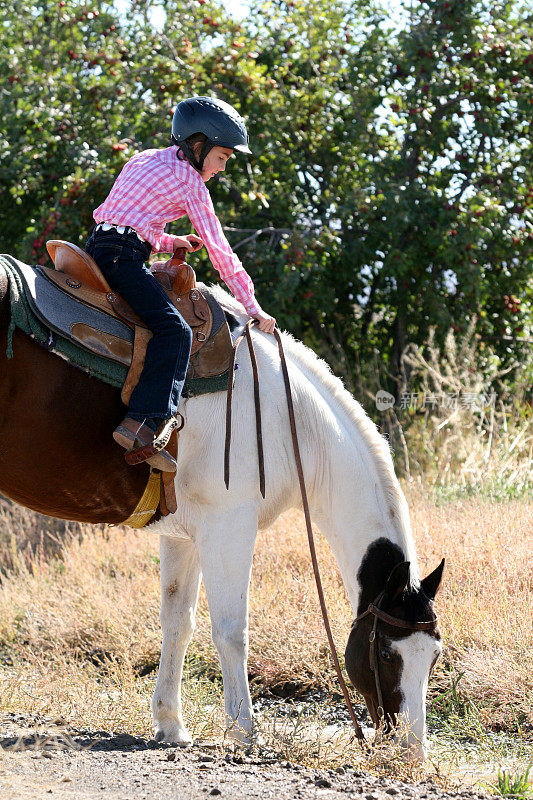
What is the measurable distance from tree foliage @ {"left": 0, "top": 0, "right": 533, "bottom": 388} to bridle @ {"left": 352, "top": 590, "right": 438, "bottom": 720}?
608 cm

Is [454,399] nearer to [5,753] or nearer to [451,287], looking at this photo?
[451,287]

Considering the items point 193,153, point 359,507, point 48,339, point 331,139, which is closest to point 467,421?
point 331,139

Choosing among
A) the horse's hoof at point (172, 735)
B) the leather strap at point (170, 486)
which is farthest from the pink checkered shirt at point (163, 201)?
the horse's hoof at point (172, 735)

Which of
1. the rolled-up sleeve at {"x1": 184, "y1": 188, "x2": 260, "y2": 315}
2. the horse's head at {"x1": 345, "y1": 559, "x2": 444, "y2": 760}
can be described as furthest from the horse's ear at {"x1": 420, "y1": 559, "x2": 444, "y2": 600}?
the rolled-up sleeve at {"x1": 184, "y1": 188, "x2": 260, "y2": 315}

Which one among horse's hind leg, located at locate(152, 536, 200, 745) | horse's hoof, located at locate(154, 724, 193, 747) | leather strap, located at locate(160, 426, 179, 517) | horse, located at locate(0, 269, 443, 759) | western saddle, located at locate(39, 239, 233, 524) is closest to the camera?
horse, located at locate(0, 269, 443, 759)

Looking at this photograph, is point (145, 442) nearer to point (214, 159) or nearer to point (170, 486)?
point (170, 486)

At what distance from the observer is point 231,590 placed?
3.94 m

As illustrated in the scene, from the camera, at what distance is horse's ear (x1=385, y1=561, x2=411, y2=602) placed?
3932mm

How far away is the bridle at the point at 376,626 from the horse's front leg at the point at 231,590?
1.97ft

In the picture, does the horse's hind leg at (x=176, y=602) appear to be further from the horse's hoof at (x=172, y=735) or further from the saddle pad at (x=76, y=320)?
the saddle pad at (x=76, y=320)

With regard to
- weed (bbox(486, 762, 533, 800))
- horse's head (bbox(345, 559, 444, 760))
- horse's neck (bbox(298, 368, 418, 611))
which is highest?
horse's neck (bbox(298, 368, 418, 611))

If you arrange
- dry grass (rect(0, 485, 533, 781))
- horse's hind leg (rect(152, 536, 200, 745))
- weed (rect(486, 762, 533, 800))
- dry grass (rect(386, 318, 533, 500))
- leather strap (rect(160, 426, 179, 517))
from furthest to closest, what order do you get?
dry grass (rect(386, 318, 533, 500)) < dry grass (rect(0, 485, 533, 781)) < horse's hind leg (rect(152, 536, 200, 745)) < leather strap (rect(160, 426, 179, 517)) < weed (rect(486, 762, 533, 800))

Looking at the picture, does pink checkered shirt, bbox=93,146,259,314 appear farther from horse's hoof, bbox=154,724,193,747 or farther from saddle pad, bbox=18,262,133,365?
horse's hoof, bbox=154,724,193,747

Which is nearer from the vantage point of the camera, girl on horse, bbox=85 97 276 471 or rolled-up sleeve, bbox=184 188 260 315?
girl on horse, bbox=85 97 276 471
